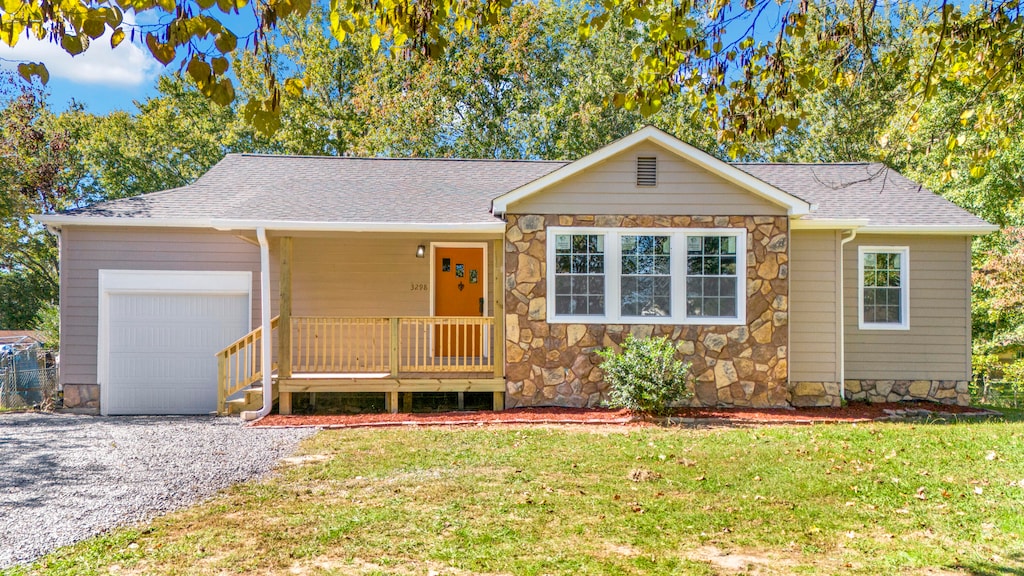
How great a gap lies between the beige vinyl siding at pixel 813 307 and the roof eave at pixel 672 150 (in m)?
0.94

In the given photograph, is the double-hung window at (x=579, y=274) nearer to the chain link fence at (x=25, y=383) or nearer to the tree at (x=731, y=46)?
the tree at (x=731, y=46)

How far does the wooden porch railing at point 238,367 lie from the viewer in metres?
9.67

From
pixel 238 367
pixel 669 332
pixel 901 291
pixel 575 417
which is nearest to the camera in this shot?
pixel 575 417

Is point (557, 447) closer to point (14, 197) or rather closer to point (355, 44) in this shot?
point (14, 197)

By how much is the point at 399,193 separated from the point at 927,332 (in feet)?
29.2

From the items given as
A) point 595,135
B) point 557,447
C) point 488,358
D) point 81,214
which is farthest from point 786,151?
point 81,214

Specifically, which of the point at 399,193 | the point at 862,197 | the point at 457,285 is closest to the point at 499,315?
the point at 457,285

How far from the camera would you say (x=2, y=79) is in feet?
45.9

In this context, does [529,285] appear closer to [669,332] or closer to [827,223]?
[669,332]

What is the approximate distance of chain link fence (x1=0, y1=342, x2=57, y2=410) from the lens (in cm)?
1073

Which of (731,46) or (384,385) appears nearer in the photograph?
(731,46)

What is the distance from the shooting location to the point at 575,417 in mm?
9000

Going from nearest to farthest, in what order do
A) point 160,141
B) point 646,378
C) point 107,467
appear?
point 107,467
point 646,378
point 160,141

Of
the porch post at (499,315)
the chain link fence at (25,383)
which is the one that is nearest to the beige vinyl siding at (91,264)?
the chain link fence at (25,383)
